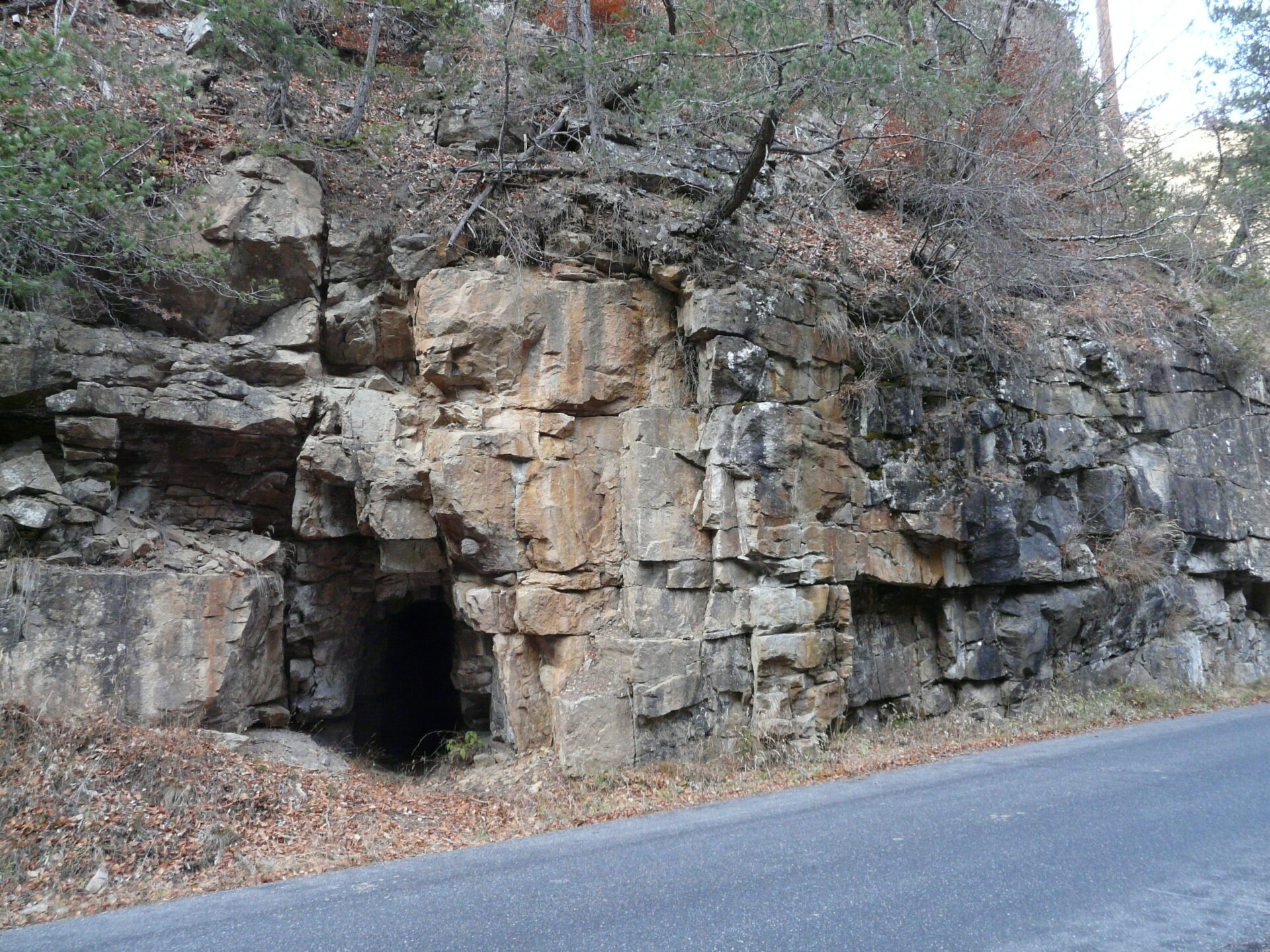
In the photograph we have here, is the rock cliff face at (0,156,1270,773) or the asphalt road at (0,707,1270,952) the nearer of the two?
the asphalt road at (0,707,1270,952)

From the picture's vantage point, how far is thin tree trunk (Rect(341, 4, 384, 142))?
35.6 feet

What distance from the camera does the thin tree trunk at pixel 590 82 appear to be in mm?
10266

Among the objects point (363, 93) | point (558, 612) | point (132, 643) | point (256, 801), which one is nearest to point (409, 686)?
point (558, 612)

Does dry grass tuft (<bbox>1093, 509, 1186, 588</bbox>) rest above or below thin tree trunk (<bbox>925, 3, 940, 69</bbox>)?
below

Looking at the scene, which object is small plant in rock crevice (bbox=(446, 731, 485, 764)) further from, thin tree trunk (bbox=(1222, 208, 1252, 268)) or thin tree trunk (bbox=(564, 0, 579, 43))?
thin tree trunk (bbox=(1222, 208, 1252, 268))

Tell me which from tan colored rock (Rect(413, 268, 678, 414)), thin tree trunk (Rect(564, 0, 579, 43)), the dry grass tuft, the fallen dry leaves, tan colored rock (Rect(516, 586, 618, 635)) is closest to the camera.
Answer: the fallen dry leaves

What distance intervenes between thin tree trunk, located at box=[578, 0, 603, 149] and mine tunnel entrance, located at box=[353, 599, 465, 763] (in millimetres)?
6800

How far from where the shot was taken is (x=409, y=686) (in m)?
13.4

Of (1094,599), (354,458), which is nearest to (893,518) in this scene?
(1094,599)

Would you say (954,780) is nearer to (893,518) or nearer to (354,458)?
(893,518)

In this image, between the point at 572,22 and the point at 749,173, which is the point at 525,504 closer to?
the point at 749,173

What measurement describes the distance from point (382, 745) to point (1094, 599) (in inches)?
414

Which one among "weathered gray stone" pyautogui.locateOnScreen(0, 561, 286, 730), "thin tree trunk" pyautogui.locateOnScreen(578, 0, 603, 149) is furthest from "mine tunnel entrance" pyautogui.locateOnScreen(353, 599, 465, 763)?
"thin tree trunk" pyautogui.locateOnScreen(578, 0, 603, 149)

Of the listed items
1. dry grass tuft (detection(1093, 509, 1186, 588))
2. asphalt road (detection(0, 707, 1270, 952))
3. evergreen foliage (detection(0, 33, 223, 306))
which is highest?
evergreen foliage (detection(0, 33, 223, 306))
